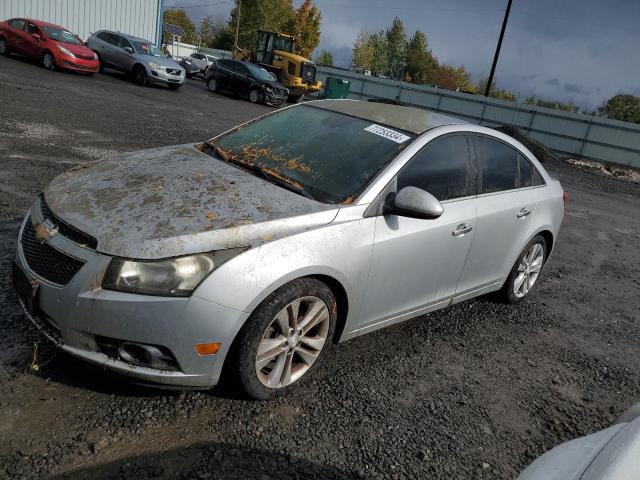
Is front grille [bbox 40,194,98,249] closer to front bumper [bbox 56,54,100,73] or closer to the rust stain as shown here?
the rust stain

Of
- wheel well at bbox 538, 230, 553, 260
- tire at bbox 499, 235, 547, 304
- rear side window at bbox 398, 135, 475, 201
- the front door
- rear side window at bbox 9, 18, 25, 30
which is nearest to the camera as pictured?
the front door

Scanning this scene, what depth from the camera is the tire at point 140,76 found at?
763 inches

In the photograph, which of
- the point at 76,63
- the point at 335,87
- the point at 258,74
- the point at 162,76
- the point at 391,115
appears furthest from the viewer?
the point at 335,87

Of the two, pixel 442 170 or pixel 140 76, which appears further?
pixel 140 76

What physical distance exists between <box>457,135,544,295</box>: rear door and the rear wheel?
62.9 feet

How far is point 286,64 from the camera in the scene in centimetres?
2759

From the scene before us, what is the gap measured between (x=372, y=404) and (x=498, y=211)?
187 centimetres

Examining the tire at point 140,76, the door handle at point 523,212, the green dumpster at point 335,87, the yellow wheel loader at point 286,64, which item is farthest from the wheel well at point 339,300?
the green dumpster at point 335,87

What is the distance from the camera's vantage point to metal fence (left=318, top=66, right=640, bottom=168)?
2214cm

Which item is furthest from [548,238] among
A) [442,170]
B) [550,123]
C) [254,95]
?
[550,123]

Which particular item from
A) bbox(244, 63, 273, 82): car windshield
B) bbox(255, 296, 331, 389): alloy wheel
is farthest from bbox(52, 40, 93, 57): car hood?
bbox(255, 296, 331, 389): alloy wheel

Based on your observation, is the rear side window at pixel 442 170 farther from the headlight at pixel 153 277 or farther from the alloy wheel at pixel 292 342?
the headlight at pixel 153 277

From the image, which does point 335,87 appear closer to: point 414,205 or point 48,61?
point 48,61

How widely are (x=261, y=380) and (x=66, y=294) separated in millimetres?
1077
